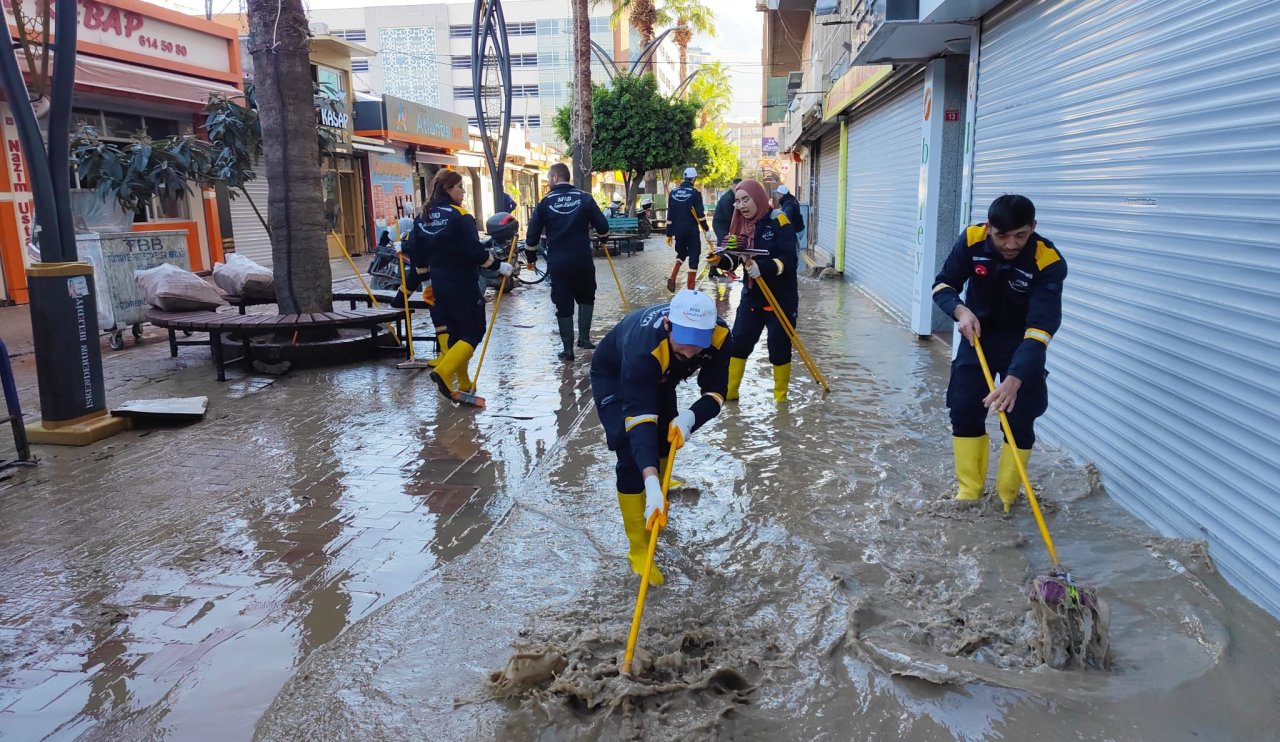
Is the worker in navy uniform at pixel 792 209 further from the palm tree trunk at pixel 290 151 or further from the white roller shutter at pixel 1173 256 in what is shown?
the palm tree trunk at pixel 290 151

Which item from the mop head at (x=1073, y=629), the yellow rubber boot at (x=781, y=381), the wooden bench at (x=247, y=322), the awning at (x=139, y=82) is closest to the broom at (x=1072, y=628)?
the mop head at (x=1073, y=629)

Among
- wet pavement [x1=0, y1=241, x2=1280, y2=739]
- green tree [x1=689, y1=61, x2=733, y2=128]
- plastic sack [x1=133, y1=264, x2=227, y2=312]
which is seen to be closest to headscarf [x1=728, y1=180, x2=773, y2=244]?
wet pavement [x1=0, y1=241, x2=1280, y2=739]

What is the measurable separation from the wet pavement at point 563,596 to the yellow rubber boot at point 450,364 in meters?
0.71

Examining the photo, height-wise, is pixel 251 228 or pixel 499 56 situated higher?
pixel 499 56

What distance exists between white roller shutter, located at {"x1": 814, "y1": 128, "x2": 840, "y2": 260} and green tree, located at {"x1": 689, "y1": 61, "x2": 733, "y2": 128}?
34409 millimetres

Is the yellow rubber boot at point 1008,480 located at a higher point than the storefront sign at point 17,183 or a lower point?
lower

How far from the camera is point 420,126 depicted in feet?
97.6

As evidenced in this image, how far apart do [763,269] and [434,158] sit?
28381 millimetres

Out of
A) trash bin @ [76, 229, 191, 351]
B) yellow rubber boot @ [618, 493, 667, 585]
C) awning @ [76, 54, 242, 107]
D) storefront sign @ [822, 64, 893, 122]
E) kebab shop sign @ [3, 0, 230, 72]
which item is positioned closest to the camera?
yellow rubber boot @ [618, 493, 667, 585]

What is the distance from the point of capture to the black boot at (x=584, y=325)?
29.7ft

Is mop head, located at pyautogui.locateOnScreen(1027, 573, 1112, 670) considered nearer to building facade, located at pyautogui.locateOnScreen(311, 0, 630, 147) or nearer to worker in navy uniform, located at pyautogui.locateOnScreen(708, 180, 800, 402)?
worker in navy uniform, located at pyautogui.locateOnScreen(708, 180, 800, 402)

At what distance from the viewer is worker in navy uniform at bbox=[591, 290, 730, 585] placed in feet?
11.0

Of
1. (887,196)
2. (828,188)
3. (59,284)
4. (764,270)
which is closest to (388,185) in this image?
(828,188)

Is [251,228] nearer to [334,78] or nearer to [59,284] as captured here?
[334,78]
